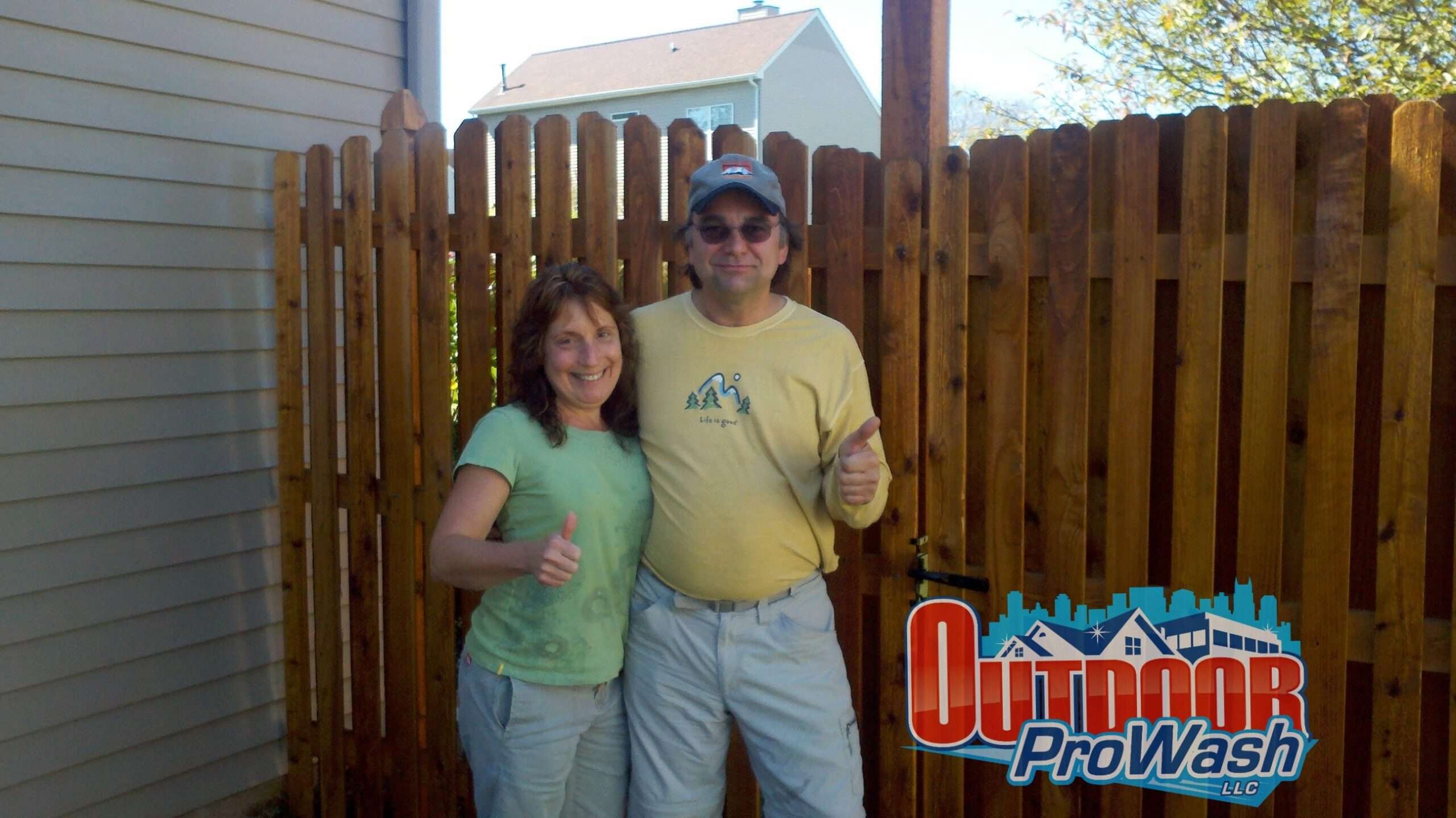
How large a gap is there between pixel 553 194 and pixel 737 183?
1.22m

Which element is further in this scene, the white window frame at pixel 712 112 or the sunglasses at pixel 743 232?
the white window frame at pixel 712 112

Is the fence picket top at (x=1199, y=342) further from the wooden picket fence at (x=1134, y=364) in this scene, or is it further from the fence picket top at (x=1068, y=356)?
the fence picket top at (x=1068, y=356)

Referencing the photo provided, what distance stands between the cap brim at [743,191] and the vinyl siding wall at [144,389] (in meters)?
2.23

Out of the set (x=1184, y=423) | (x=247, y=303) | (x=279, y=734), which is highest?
(x=247, y=303)

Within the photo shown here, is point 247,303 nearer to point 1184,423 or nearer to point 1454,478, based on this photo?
point 1184,423

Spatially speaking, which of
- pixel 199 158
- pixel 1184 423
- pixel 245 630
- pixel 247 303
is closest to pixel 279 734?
pixel 245 630

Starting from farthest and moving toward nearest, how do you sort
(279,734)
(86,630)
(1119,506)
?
(279,734) < (86,630) < (1119,506)

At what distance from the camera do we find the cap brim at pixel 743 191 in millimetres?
2381

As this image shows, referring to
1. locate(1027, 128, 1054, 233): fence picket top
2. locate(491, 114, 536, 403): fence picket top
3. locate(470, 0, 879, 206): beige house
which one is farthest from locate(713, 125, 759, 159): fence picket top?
locate(470, 0, 879, 206): beige house

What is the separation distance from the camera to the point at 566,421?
7.80 ft

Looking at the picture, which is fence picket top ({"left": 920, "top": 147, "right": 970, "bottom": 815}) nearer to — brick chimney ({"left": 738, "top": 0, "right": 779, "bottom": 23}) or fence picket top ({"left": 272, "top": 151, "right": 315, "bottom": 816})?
fence picket top ({"left": 272, "top": 151, "right": 315, "bottom": 816})

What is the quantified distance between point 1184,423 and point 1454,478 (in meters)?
0.58

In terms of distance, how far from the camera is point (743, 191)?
2.40 metres

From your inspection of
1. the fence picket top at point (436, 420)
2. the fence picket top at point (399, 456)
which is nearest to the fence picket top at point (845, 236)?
the fence picket top at point (436, 420)
